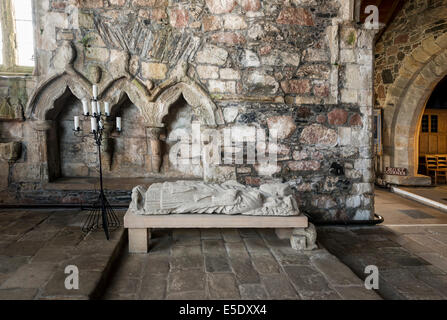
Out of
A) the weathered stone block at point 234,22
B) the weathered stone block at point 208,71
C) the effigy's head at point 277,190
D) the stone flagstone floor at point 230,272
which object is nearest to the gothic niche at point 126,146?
the weathered stone block at point 208,71

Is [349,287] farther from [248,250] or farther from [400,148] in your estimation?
[400,148]

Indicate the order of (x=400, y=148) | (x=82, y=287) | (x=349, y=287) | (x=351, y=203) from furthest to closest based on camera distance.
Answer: (x=400, y=148)
(x=351, y=203)
(x=349, y=287)
(x=82, y=287)

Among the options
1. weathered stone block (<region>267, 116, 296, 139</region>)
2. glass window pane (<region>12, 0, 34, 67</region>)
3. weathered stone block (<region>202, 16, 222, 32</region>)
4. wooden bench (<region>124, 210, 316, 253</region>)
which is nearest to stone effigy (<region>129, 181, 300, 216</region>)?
wooden bench (<region>124, 210, 316, 253</region>)

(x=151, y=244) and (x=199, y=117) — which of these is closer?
(x=151, y=244)

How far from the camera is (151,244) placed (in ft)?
9.88

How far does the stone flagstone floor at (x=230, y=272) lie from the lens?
7.16ft

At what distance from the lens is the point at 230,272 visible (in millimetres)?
2490

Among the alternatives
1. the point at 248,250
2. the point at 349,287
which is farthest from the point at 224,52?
the point at 349,287

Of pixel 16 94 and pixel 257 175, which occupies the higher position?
pixel 16 94

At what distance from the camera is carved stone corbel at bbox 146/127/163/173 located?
3.99 metres

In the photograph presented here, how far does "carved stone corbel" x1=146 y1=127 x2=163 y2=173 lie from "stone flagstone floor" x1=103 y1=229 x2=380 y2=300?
1.20 meters

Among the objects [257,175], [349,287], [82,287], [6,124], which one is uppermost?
[6,124]

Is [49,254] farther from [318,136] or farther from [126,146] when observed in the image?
[318,136]

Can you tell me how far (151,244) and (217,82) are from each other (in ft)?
6.81
